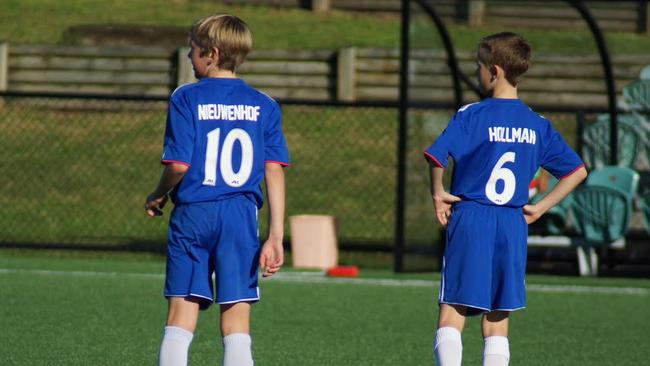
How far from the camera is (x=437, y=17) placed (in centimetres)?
1391

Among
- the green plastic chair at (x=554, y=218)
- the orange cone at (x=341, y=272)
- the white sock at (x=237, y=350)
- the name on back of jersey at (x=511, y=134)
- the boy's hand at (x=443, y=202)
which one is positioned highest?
the name on back of jersey at (x=511, y=134)

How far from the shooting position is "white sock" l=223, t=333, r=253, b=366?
5352mm

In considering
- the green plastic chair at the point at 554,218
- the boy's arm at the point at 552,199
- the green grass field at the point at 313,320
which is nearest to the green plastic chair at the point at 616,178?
the green plastic chair at the point at 554,218

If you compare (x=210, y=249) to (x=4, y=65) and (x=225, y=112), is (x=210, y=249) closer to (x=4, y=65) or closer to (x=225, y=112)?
(x=225, y=112)

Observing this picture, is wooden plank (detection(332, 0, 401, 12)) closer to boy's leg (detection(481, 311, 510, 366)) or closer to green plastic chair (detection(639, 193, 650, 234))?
green plastic chair (detection(639, 193, 650, 234))

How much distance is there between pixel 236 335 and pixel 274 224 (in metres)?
0.45

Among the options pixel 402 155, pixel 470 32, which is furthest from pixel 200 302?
pixel 470 32

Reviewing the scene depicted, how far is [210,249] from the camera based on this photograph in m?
5.38

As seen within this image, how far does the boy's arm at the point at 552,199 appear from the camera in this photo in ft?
19.5

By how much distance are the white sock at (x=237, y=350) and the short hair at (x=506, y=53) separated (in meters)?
1.52

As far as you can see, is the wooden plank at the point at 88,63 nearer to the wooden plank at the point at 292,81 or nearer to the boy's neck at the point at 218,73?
the wooden plank at the point at 292,81

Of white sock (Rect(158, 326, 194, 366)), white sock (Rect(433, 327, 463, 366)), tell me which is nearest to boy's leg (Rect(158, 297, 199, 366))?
white sock (Rect(158, 326, 194, 366))

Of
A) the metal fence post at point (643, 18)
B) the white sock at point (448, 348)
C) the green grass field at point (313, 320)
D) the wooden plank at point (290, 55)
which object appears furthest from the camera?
the metal fence post at point (643, 18)

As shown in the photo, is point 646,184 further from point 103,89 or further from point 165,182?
point 103,89
